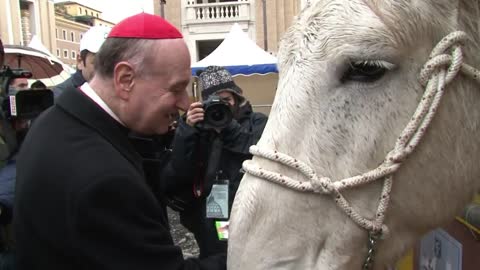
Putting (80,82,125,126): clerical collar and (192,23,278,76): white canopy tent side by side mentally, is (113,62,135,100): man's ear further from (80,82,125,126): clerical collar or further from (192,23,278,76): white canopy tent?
(192,23,278,76): white canopy tent

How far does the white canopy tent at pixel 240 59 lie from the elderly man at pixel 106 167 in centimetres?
884

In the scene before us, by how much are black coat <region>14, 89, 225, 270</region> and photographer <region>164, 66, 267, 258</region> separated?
4.19 feet

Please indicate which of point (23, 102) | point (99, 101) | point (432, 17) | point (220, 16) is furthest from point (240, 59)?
point (220, 16)

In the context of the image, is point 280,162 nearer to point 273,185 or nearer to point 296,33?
point 273,185

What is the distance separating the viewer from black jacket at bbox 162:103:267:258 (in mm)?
2982

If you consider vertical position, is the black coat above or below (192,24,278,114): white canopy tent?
below

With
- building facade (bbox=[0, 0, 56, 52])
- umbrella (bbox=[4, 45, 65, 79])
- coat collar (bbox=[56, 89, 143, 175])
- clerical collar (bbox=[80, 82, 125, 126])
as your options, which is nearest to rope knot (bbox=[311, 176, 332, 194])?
coat collar (bbox=[56, 89, 143, 175])

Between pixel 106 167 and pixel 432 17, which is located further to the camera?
pixel 106 167

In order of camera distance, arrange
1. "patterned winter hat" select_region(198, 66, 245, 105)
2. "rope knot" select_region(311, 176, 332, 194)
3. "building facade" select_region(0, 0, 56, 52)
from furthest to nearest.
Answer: "building facade" select_region(0, 0, 56, 52), "patterned winter hat" select_region(198, 66, 245, 105), "rope knot" select_region(311, 176, 332, 194)

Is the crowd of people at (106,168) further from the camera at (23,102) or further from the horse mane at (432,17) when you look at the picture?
the horse mane at (432,17)

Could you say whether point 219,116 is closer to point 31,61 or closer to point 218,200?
point 218,200

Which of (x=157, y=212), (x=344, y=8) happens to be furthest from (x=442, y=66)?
(x=157, y=212)

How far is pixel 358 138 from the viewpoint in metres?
1.34

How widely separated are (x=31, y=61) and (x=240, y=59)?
6032 millimetres
